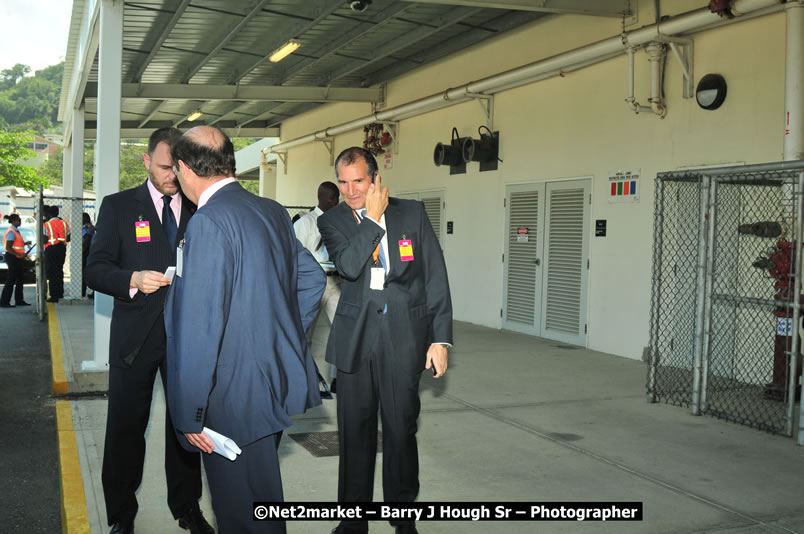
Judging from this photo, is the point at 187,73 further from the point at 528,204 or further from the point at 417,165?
the point at 528,204

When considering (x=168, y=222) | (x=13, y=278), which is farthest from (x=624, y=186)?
(x=13, y=278)

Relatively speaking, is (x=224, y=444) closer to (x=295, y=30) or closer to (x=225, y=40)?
(x=295, y=30)

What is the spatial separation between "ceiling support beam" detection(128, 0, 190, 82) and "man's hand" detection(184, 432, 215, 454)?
31.5ft

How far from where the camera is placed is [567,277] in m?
10.9

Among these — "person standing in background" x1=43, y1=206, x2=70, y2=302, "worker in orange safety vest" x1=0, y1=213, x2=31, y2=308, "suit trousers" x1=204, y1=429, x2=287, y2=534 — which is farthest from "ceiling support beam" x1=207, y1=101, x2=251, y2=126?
"suit trousers" x1=204, y1=429, x2=287, y2=534

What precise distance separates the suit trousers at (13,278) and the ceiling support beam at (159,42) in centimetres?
432

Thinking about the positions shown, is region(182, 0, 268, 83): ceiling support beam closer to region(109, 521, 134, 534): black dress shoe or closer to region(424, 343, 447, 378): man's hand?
region(424, 343, 447, 378): man's hand

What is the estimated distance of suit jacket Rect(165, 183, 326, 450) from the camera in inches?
97.7

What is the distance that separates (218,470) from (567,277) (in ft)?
28.9

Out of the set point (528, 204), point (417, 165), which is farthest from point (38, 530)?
point (417, 165)

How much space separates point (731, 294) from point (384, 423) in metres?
4.07

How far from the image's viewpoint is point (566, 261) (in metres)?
11.0

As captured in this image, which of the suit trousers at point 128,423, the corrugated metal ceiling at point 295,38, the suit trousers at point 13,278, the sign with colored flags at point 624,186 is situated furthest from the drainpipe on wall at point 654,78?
the suit trousers at point 13,278

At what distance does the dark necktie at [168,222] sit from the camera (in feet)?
12.5
